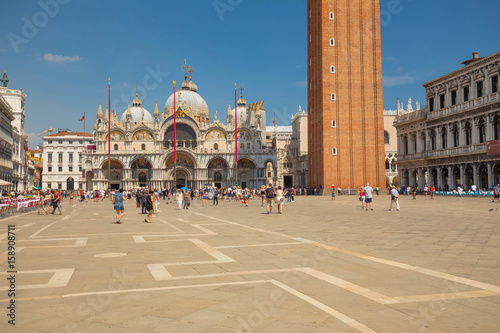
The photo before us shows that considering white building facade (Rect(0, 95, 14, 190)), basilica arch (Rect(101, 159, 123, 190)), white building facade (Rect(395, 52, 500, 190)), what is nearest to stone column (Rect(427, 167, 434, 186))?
white building facade (Rect(395, 52, 500, 190))

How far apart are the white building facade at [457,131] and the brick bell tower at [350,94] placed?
20.1ft

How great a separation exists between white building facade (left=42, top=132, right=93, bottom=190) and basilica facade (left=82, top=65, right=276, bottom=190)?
64.2 feet

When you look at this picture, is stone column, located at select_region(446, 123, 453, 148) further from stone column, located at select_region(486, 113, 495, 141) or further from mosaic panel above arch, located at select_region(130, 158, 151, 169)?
mosaic panel above arch, located at select_region(130, 158, 151, 169)

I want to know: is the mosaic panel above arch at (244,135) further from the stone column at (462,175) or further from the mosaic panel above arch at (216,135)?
the stone column at (462,175)

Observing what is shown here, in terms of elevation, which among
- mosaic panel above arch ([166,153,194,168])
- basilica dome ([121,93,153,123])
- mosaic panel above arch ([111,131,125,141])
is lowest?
mosaic panel above arch ([166,153,194,168])

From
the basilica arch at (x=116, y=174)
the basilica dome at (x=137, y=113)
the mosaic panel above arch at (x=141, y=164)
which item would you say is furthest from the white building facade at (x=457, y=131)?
the basilica dome at (x=137, y=113)

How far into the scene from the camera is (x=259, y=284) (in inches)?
258

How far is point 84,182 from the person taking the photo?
73500 millimetres

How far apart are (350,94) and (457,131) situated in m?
12.8

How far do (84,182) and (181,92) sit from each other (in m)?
24.4

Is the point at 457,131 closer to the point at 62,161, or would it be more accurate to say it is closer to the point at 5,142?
the point at 5,142

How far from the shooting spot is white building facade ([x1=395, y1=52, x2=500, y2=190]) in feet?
137

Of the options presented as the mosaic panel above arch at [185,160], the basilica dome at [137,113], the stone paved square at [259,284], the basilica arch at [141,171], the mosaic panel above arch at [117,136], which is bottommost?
the stone paved square at [259,284]

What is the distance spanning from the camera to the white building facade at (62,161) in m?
90.6
